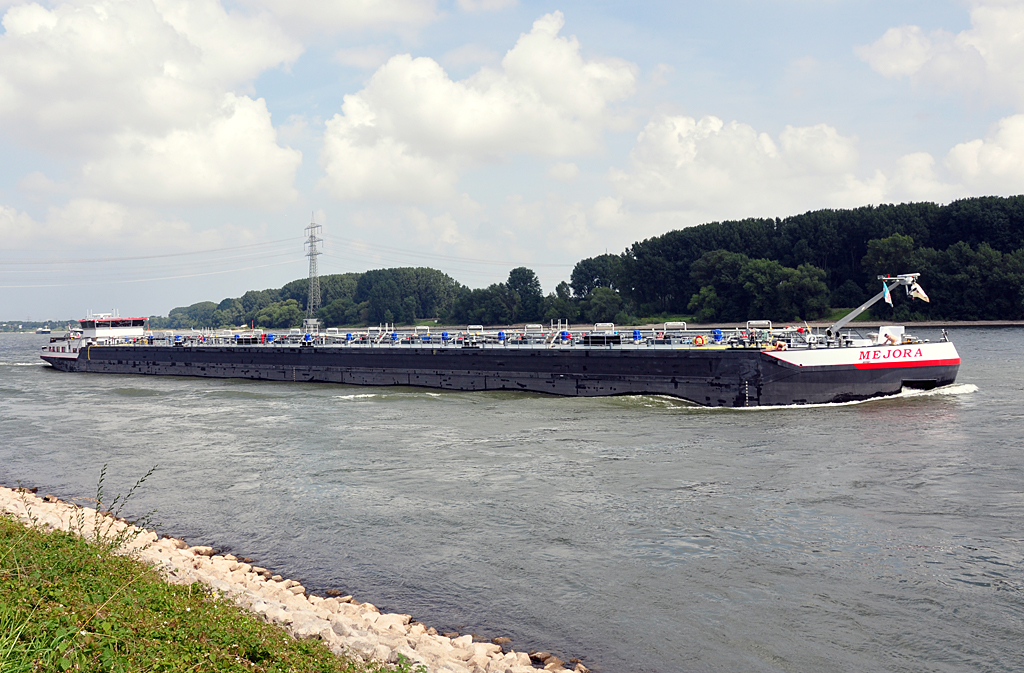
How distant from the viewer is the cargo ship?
33.2m

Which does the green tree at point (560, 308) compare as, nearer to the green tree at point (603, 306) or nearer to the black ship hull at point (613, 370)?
the green tree at point (603, 306)

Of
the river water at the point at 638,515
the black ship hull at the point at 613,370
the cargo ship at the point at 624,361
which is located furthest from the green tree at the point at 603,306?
the river water at the point at 638,515

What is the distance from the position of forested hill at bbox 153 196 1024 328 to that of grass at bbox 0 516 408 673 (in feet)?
267

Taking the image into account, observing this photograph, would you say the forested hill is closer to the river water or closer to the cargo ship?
the cargo ship

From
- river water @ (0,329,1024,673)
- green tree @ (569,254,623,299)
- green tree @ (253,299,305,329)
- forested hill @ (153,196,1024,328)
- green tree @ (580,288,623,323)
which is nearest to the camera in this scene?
river water @ (0,329,1024,673)

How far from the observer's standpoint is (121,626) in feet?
25.5

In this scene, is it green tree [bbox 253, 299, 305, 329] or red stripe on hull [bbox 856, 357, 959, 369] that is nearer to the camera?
red stripe on hull [bbox 856, 357, 959, 369]

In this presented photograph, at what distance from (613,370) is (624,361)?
819 millimetres

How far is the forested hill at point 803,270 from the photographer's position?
354 ft

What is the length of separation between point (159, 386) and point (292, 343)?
12.2 m

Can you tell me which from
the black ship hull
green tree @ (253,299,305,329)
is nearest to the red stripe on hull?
the black ship hull

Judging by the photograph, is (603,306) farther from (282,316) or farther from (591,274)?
(282,316)

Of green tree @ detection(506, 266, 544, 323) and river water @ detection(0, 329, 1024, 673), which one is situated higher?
green tree @ detection(506, 266, 544, 323)

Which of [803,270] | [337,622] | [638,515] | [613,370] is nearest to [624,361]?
[613,370]
